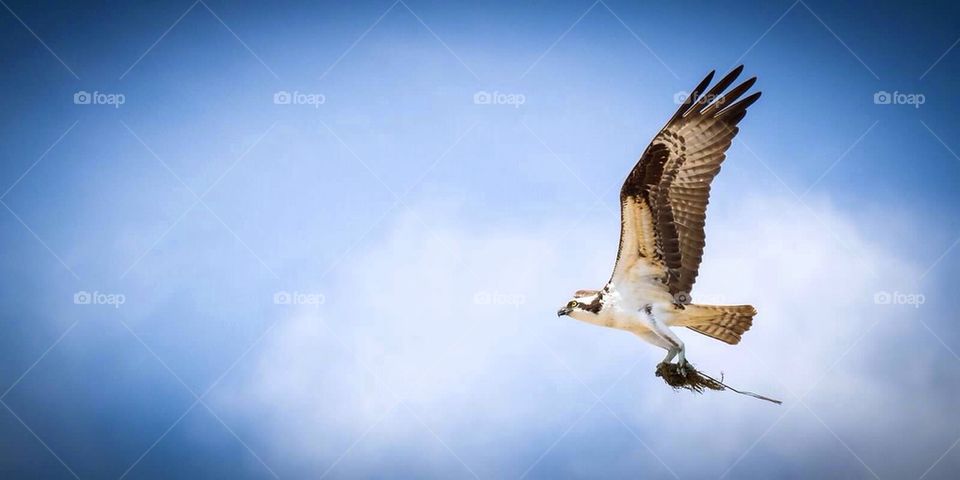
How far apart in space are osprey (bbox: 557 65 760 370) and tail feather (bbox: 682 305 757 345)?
0.4 inches

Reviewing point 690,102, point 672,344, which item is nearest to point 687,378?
point 672,344

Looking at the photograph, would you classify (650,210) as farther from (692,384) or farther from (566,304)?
(692,384)

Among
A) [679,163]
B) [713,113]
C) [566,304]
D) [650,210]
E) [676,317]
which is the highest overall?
[713,113]

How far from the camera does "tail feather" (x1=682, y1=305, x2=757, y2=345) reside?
25.9 ft

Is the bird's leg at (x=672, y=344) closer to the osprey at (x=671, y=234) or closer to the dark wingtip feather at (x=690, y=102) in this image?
the osprey at (x=671, y=234)

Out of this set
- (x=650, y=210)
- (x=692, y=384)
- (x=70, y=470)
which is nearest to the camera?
(x=692, y=384)

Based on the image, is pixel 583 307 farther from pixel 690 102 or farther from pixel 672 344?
pixel 690 102

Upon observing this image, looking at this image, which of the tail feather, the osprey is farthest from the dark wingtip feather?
the tail feather

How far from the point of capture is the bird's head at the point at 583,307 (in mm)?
7773

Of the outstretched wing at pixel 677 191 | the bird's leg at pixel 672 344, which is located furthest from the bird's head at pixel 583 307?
the bird's leg at pixel 672 344

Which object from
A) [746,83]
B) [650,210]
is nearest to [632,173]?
[650,210]

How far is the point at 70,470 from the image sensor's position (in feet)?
62.5

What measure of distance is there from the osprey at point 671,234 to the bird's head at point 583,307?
1cm

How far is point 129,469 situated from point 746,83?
61.6 feet
